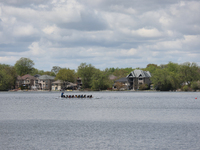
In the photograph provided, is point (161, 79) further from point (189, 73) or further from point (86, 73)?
point (86, 73)

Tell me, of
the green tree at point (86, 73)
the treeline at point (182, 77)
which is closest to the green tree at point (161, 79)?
the treeline at point (182, 77)

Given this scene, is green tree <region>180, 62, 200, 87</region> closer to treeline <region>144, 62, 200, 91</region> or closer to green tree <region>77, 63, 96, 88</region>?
treeline <region>144, 62, 200, 91</region>

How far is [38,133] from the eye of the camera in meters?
35.8

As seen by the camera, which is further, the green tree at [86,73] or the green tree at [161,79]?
the green tree at [86,73]

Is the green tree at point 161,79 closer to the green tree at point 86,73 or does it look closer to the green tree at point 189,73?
the green tree at point 189,73

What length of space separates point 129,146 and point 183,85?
495 ft

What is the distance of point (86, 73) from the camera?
188875mm

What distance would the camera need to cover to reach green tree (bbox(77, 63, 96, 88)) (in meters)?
189

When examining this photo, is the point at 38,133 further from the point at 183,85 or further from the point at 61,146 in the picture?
the point at 183,85

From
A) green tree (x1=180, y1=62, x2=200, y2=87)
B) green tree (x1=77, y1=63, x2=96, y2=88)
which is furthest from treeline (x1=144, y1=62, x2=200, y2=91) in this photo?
green tree (x1=77, y1=63, x2=96, y2=88)

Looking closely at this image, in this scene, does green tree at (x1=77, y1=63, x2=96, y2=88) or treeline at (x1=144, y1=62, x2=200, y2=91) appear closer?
treeline at (x1=144, y1=62, x2=200, y2=91)

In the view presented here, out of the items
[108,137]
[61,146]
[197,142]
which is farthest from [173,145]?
[61,146]

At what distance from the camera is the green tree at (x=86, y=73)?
189 m

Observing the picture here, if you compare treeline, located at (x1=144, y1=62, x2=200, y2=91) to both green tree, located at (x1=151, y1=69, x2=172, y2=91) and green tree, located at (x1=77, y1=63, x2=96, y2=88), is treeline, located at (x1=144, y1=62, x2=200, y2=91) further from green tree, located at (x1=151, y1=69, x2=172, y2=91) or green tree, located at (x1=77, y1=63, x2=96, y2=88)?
green tree, located at (x1=77, y1=63, x2=96, y2=88)
